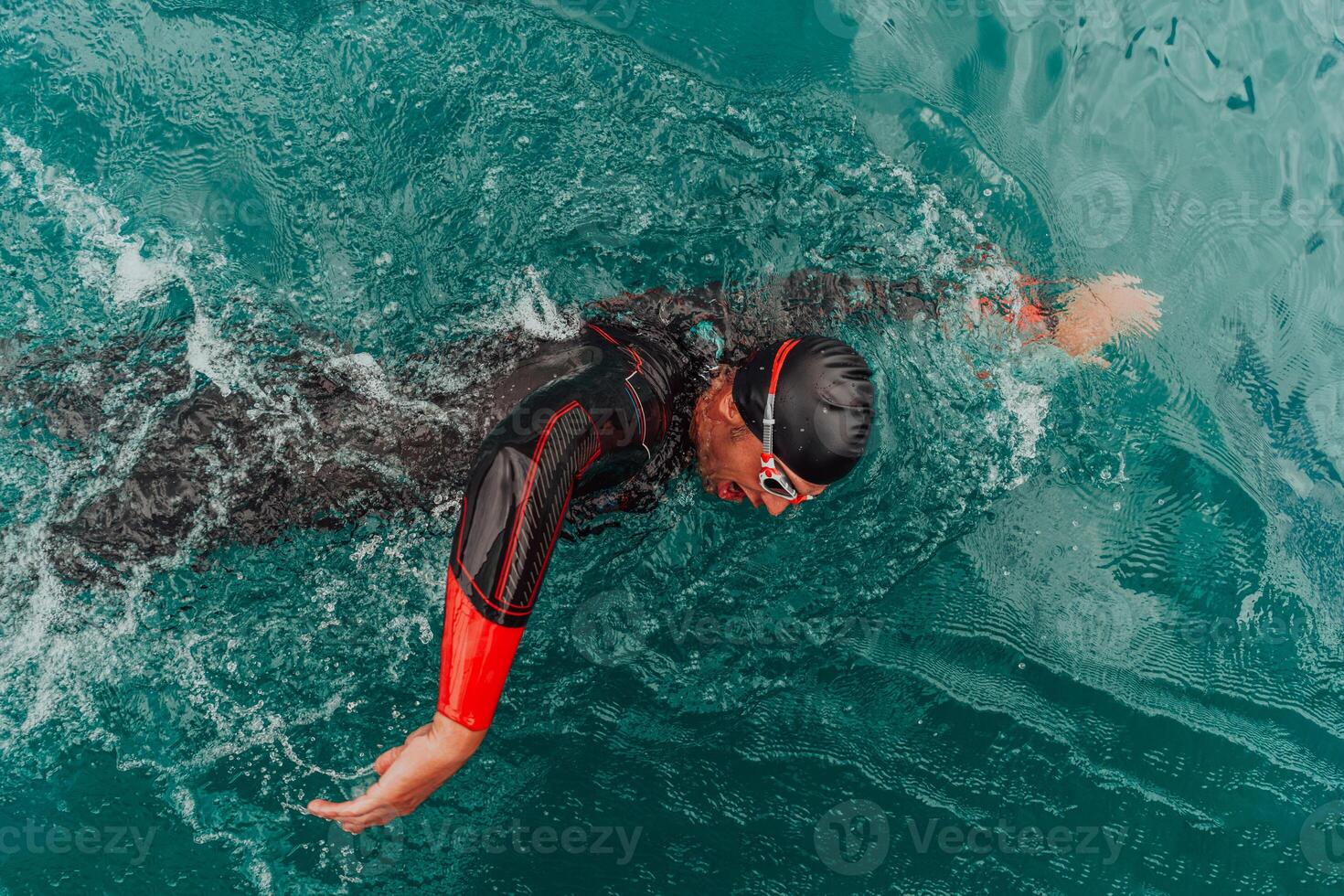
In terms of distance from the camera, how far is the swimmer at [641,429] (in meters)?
2.33

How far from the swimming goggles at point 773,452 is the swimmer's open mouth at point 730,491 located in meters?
0.41

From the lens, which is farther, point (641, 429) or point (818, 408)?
point (641, 429)

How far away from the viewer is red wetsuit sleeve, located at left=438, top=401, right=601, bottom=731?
233 cm

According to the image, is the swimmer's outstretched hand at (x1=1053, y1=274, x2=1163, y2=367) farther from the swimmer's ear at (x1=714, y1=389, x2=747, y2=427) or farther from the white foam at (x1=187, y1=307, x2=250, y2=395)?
the white foam at (x1=187, y1=307, x2=250, y2=395)

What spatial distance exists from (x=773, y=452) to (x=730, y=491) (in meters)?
0.64

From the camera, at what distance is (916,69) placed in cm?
502

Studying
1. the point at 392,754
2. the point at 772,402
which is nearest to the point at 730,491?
the point at 772,402

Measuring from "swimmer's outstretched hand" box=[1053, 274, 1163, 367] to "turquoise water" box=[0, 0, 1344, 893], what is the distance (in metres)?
0.12

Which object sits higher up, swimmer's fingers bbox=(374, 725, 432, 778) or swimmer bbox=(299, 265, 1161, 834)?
swimmer bbox=(299, 265, 1161, 834)

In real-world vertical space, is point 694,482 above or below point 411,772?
above

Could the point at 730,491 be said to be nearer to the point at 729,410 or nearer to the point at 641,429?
the point at 729,410

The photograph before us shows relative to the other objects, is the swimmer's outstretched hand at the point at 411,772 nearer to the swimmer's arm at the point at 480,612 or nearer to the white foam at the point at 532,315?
the swimmer's arm at the point at 480,612

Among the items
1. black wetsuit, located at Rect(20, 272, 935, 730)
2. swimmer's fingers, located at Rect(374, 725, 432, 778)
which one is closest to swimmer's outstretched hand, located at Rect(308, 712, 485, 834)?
swimmer's fingers, located at Rect(374, 725, 432, 778)

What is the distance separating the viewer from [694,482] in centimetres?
388
